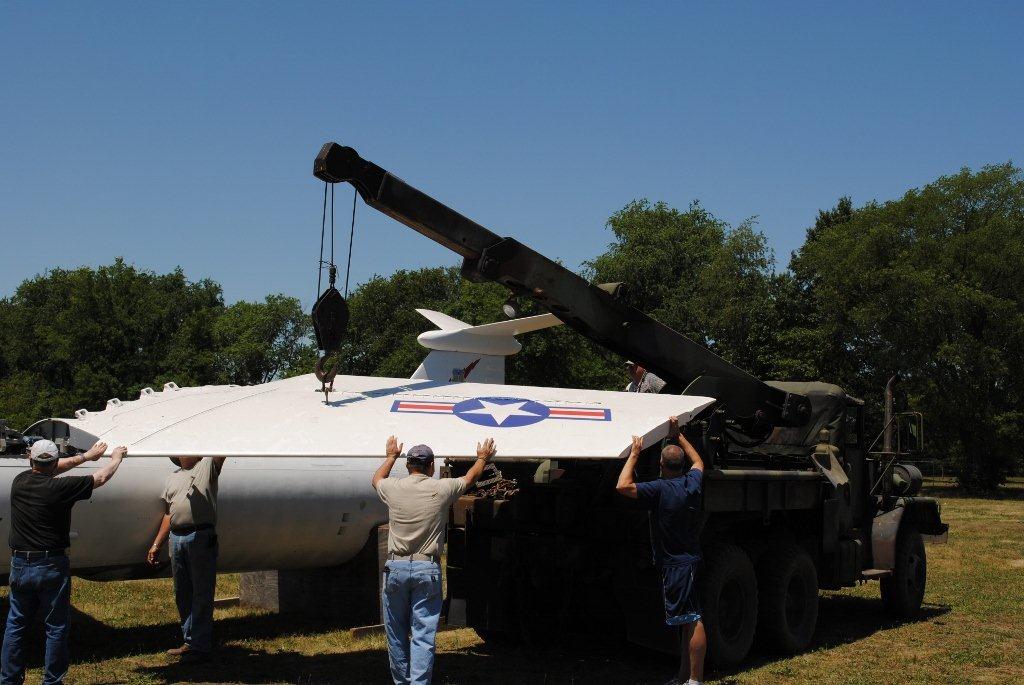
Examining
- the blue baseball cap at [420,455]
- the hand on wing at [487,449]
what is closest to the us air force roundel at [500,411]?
the hand on wing at [487,449]

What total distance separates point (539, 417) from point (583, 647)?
298cm

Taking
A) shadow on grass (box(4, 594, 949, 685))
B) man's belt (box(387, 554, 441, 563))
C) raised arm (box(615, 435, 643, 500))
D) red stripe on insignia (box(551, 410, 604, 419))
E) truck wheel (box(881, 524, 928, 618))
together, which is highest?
red stripe on insignia (box(551, 410, 604, 419))

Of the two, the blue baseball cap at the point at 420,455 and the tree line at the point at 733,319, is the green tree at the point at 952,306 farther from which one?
the blue baseball cap at the point at 420,455

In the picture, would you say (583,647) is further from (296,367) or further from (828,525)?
(296,367)

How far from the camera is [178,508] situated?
9.85 meters

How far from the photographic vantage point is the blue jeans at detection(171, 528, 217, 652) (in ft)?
31.9

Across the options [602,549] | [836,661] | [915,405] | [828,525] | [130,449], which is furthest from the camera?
[915,405]

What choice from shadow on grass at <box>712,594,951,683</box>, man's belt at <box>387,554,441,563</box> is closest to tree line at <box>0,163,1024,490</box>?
shadow on grass at <box>712,594,951,683</box>

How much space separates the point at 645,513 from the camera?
8734mm

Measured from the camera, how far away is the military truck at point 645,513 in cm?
880

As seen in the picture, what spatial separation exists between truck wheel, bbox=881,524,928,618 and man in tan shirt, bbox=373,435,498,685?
6.86m

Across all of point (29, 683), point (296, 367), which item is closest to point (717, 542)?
point (29, 683)

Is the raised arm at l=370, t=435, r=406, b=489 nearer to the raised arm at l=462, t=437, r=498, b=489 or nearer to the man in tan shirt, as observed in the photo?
the man in tan shirt

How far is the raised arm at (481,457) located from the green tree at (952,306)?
117 feet
